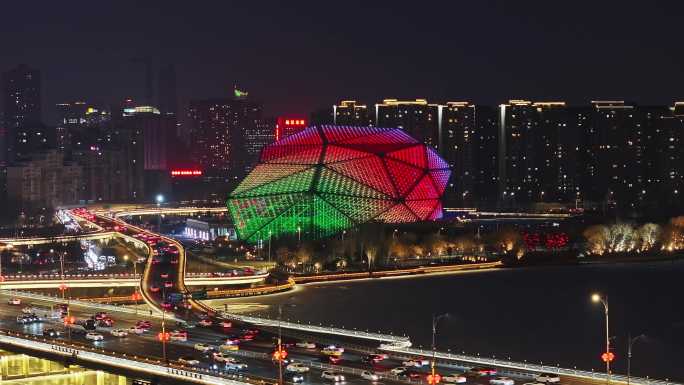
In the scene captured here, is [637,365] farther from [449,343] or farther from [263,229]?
[263,229]

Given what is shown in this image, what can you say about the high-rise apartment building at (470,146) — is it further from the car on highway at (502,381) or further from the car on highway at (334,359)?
the car on highway at (502,381)

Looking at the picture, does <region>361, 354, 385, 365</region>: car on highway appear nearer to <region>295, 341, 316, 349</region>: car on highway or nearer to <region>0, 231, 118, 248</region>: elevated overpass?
<region>295, 341, 316, 349</region>: car on highway

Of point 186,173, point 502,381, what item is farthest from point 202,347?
point 186,173

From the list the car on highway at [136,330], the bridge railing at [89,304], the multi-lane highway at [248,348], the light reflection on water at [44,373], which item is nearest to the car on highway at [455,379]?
the multi-lane highway at [248,348]

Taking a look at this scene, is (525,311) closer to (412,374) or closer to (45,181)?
(412,374)

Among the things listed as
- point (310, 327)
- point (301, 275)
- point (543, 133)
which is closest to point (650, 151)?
point (543, 133)

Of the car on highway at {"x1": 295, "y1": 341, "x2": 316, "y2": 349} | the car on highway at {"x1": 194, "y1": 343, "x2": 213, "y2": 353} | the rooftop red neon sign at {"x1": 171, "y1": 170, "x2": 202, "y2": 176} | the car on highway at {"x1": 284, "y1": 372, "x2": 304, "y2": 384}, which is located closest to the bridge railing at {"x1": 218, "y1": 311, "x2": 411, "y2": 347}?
the car on highway at {"x1": 295, "y1": 341, "x2": 316, "y2": 349}

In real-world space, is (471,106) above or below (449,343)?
above
